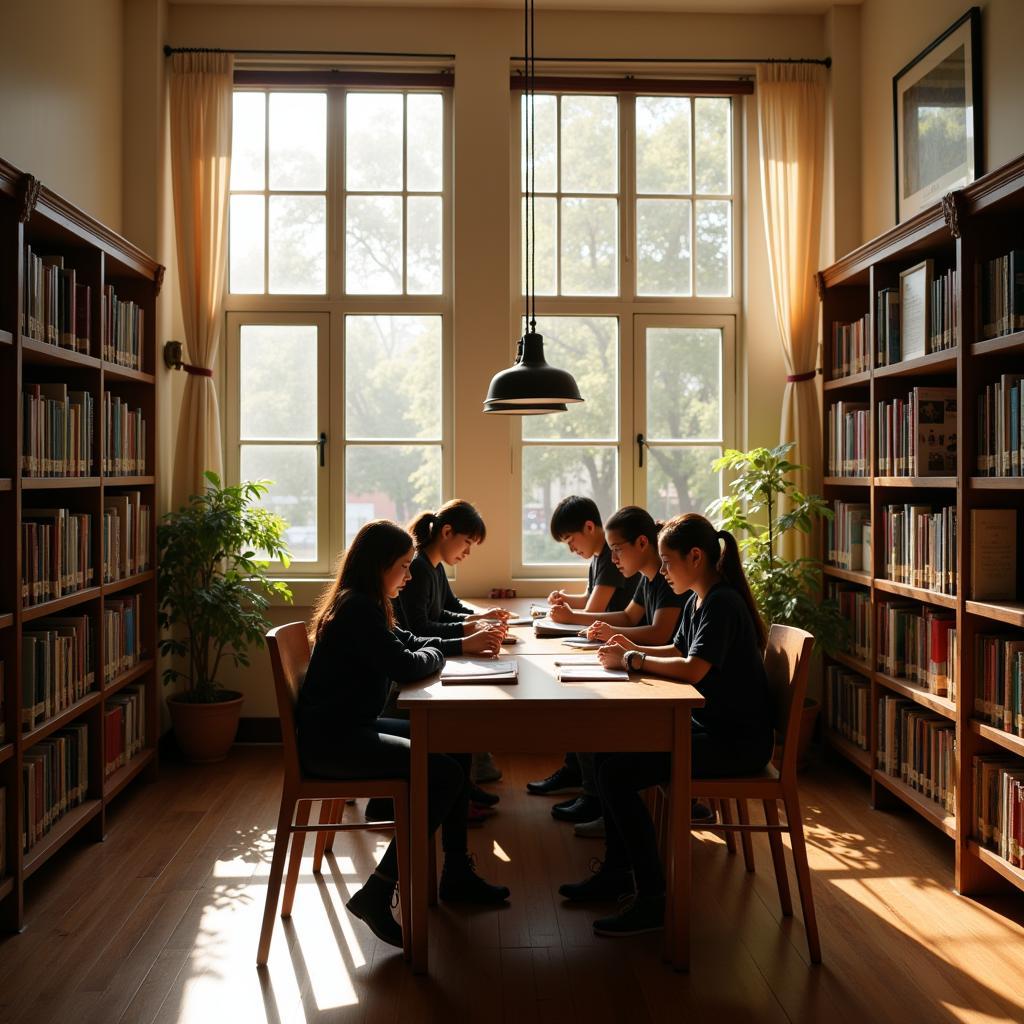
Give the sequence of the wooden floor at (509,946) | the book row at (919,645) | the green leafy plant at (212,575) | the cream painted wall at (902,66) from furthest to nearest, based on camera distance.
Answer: the green leafy plant at (212,575), the cream painted wall at (902,66), the book row at (919,645), the wooden floor at (509,946)

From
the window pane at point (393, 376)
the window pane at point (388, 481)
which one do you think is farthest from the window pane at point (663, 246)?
the window pane at point (388, 481)

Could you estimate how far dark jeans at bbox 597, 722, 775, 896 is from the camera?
2.99 metres

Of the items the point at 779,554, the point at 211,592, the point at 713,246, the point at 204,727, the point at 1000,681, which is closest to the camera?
the point at 1000,681

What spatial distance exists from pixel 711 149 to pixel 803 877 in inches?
160

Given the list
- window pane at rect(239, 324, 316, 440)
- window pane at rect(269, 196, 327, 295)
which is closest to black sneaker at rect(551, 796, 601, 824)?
window pane at rect(239, 324, 316, 440)

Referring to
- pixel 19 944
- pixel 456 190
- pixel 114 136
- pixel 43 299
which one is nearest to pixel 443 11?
pixel 456 190

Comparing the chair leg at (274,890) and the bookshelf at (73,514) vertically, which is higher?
the bookshelf at (73,514)

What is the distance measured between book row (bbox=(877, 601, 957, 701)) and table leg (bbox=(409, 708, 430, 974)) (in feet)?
6.48

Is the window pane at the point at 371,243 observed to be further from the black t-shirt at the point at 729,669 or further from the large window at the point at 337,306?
the black t-shirt at the point at 729,669

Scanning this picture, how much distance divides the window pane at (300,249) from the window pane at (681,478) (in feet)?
6.84

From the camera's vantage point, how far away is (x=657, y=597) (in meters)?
3.81

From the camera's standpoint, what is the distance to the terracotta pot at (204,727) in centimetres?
498

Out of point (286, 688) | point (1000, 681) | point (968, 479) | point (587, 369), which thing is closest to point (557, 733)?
point (286, 688)

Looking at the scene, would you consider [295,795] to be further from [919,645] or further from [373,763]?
[919,645]
